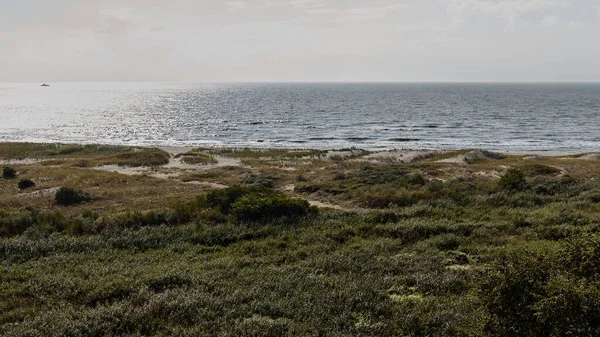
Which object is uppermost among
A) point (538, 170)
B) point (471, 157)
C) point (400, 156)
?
point (538, 170)

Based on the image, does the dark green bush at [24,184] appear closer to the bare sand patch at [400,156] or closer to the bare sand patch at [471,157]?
the bare sand patch at [400,156]

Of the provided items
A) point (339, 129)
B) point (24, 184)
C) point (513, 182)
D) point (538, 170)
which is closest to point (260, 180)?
point (24, 184)

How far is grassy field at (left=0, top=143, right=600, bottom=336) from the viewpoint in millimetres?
10141

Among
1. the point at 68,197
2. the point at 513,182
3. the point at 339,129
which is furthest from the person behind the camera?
the point at 339,129

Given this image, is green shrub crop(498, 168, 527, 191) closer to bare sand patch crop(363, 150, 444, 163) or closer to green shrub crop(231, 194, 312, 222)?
green shrub crop(231, 194, 312, 222)

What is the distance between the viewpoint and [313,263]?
50.7ft

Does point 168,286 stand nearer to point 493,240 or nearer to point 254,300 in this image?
point 254,300

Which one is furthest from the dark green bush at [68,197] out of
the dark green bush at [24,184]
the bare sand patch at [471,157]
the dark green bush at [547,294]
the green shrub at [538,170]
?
the bare sand patch at [471,157]

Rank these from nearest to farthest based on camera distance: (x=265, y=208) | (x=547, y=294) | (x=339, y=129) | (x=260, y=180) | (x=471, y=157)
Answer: (x=547, y=294) < (x=265, y=208) < (x=260, y=180) < (x=471, y=157) < (x=339, y=129)

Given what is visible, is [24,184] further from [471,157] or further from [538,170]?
[471,157]

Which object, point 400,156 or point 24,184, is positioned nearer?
point 24,184

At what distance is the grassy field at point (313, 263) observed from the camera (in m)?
10.1

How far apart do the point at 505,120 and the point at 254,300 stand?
124289mm

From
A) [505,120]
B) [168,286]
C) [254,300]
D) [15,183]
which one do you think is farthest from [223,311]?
[505,120]
